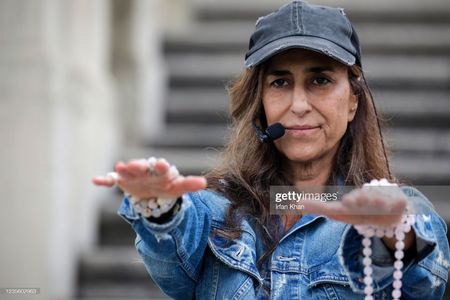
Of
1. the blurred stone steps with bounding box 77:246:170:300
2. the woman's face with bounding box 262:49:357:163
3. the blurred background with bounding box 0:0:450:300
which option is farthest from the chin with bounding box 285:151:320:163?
the blurred stone steps with bounding box 77:246:170:300

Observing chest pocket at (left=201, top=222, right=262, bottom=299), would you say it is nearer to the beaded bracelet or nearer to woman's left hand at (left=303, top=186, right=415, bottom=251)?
the beaded bracelet

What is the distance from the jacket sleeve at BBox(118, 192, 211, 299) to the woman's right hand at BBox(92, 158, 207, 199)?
0.13 meters

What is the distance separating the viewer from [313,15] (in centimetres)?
248

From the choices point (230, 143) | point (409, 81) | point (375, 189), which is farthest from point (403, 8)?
point (375, 189)

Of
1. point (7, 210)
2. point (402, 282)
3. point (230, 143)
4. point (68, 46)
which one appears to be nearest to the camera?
point (402, 282)

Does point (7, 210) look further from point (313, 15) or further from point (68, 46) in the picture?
point (313, 15)

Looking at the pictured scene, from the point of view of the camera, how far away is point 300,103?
249 cm

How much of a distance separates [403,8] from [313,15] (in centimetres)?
613

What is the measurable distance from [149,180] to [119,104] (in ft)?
17.4

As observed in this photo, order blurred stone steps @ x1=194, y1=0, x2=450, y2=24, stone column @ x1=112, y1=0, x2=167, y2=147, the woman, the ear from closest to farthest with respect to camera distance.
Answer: the woman → the ear → stone column @ x1=112, y1=0, x2=167, y2=147 → blurred stone steps @ x1=194, y1=0, x2=450, y2=24

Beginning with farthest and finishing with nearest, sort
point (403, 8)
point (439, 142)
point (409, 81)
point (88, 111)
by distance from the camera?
1. point (403, 8)
2. point (409, 81)
3. point (439, 142)
4. point (88, 111)

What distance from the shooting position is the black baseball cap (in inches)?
95.3

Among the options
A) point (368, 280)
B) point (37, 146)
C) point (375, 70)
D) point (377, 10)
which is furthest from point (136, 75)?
point (368, 280)

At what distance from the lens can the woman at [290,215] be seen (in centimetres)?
221
